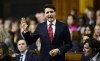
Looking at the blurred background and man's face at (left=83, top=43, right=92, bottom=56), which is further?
the blurred background

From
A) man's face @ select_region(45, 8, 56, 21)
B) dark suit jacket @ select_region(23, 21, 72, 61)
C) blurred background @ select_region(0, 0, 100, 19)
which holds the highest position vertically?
man's face @ select_region(45, 8, 56, 21)

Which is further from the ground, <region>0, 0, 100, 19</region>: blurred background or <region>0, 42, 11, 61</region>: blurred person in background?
<region>0, 42, 11, 61</region>: blurred person in background

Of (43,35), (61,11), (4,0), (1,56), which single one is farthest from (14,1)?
(43,35)

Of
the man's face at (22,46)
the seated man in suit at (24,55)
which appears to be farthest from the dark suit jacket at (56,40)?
the man's face at (22,46)

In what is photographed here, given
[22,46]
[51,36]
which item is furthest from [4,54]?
[51,36]

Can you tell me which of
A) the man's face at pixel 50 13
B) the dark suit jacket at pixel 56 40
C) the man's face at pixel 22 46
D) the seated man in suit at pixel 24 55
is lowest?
the seated man in suit at pixel 24 55

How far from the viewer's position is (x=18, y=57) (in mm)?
6309

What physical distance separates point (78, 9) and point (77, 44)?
438 centimetres

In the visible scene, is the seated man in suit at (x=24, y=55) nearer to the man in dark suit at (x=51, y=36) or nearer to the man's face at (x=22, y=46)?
the man's face at (x=22, y=46)

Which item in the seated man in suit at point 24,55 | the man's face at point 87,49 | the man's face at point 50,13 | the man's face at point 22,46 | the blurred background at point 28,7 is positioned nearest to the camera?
the man's face at point 50,13

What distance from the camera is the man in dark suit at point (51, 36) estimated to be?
536 centimetres

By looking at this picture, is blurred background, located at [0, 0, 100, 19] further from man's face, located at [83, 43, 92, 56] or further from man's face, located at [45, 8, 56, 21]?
man's face, located at [45, 8, 56, 21]

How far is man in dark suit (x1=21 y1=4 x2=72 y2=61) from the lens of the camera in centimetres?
536

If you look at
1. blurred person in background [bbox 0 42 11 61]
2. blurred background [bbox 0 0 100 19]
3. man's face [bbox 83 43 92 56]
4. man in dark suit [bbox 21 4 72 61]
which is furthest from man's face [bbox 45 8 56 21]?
blurred background [bbox 0 0 100 19]
